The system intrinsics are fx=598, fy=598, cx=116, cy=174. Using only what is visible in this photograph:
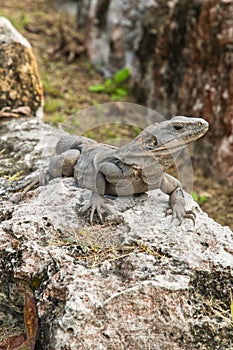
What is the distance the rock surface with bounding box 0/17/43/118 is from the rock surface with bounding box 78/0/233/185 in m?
2.43

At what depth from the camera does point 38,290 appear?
145 inches

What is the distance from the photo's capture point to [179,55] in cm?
833

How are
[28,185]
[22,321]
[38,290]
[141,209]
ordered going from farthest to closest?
[28,185] → [141,209] → [22,321] → [38,290]

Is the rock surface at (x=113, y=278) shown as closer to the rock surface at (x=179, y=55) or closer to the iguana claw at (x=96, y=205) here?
the iguana claw at (x=96, y=205)

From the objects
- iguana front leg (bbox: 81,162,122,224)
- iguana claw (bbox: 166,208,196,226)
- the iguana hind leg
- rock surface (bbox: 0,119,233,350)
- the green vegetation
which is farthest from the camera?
the green vegetation

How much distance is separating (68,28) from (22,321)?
775 centimetres

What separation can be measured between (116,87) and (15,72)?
136 inches

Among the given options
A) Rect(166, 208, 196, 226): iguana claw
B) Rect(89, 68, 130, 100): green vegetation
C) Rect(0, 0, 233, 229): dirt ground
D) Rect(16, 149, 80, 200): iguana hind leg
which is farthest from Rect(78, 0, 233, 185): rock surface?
Rect(166, 208, 196, 226): iguana claw

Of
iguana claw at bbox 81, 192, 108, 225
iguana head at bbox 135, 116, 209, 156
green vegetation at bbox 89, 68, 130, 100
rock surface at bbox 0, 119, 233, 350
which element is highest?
iguana head at bbox 135, 116, 209, 156

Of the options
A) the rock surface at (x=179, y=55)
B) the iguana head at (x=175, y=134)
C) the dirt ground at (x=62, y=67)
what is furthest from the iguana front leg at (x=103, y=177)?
the rock surface at (x=179, y=55)

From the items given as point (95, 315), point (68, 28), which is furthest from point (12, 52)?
point (68, 28)

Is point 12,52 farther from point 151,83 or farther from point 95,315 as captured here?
point 95,315

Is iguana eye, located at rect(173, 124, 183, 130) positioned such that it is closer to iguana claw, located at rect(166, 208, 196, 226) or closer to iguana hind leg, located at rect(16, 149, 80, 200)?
iguana claw, located at rect(166, 208, 196, 226)

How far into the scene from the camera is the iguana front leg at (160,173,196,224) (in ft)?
13.6
